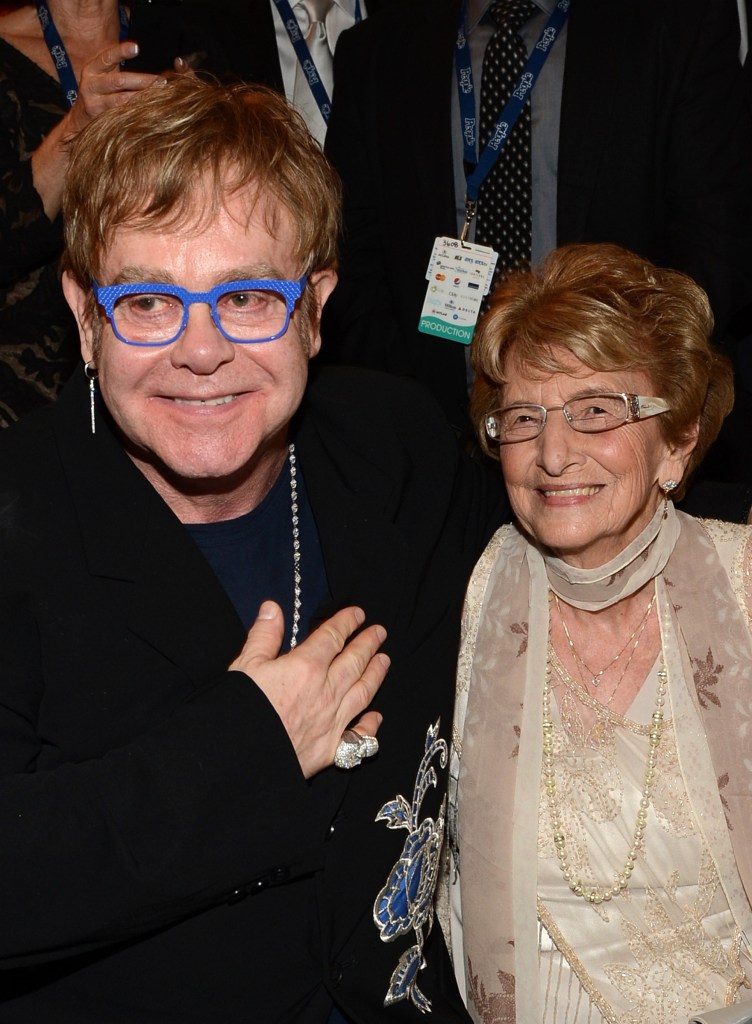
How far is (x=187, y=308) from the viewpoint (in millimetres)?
1986

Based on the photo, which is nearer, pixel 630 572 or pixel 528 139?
pixel 630 572

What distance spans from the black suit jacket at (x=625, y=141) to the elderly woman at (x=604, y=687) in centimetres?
104

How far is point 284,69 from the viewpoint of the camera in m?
4.28

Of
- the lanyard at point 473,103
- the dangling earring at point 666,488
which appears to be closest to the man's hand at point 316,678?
the dangling earring at point 666,488

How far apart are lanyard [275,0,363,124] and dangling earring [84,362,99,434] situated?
90.0 inches

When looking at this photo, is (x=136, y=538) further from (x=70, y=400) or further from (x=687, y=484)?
(x=687, y=484)

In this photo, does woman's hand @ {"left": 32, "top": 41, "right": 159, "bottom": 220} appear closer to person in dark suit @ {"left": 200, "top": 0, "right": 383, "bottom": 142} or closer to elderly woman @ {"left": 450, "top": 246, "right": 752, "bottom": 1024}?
elderly woman @ {"left": 450, "top": 246, "right": 752, "bottom": 1024}

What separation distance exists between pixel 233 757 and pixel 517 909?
31.4 inches

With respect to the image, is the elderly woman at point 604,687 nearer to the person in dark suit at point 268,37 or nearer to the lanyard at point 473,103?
the lanyard at point 473,103

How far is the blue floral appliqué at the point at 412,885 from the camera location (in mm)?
2154

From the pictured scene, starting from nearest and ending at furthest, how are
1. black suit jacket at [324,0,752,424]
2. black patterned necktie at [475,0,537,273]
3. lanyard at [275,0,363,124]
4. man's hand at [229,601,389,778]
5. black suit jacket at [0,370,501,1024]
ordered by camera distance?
black suit jacket at [0,370,501,1024]
man's hand at [229,601,389,778]
black suit jacket at [324,0,752,424]
black patterned necktie at [475,0,537,273]
lanyard at [275,0,363,124]

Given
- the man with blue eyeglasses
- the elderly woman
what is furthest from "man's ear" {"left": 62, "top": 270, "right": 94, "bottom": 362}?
the elderly woman

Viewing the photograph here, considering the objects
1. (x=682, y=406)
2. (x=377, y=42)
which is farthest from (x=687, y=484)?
(x=377, y=42)

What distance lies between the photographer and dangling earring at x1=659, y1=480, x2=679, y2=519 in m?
2.49
